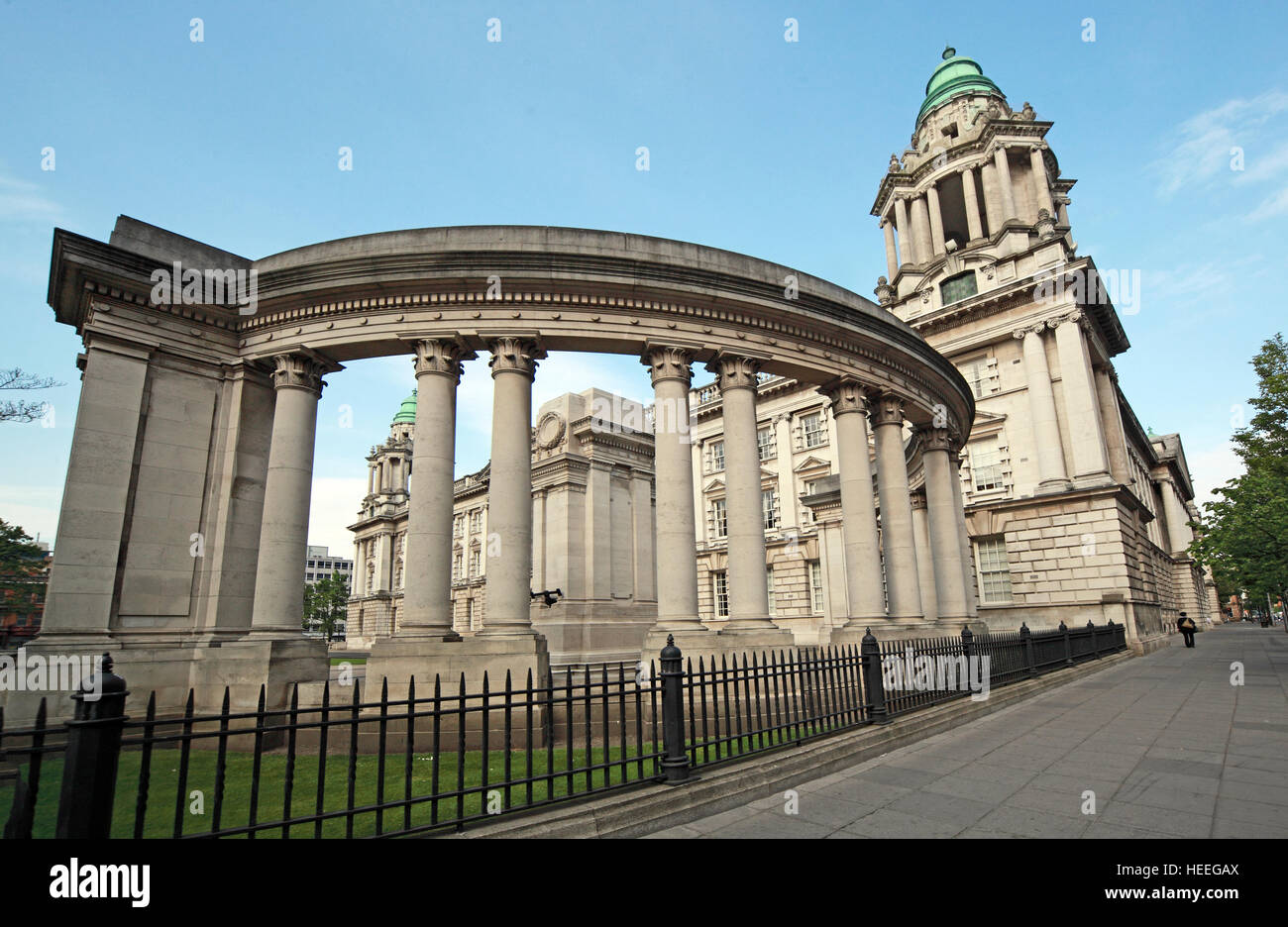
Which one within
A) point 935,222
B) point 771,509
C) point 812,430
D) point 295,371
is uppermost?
point 935,222

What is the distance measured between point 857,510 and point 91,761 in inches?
585

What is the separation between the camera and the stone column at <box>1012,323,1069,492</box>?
3025 centimetres

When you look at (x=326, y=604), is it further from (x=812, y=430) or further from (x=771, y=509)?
(x=812, y=430)

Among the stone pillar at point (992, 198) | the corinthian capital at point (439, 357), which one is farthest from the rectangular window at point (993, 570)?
the corinthian capital at point (439, 357)

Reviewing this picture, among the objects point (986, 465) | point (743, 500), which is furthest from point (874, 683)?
point (986, 465)

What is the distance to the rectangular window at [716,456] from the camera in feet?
156

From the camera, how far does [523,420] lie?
13344 millimetres

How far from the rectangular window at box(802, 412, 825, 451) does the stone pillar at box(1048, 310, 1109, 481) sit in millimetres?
14735

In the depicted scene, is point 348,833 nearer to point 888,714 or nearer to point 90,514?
point 888,714

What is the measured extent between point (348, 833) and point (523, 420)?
9.41 metres

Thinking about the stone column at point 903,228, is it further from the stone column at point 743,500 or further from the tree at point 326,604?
the tree at point 326,604

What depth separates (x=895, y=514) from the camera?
17.0 meters

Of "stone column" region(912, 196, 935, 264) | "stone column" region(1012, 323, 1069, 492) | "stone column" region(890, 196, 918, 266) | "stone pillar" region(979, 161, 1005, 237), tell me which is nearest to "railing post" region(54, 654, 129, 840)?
"stone column" region(1012, 323, 1069, 492)
